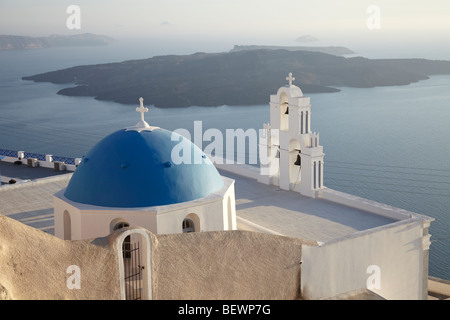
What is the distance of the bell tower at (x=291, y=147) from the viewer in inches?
656

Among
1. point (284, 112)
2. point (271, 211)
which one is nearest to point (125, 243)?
point (271, 211)

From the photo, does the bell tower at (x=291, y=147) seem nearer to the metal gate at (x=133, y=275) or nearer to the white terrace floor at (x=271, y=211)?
the white terrace floor at (x=271, y=211)

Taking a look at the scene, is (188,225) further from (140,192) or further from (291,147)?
(291,147)

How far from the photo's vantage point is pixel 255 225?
45.0 feet

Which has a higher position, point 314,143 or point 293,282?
point 314,143

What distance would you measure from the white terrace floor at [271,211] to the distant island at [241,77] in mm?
59992

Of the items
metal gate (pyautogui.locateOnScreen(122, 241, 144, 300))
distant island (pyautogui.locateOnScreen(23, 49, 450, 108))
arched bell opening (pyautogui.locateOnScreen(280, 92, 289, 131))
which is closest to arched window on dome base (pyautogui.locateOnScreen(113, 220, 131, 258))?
metal gate (pyautogui.locateOnScreen(122, 241, 144, 300))

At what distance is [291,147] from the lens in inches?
684

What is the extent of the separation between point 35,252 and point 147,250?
1873 mm

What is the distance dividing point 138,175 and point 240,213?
14.1ft

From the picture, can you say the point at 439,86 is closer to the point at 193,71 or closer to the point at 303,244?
the point at 193,71

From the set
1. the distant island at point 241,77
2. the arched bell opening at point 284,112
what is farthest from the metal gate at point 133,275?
the distant island at point 241,77

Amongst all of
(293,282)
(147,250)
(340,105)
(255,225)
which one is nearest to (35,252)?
(147,250)

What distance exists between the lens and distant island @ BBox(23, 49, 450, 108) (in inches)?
3140
